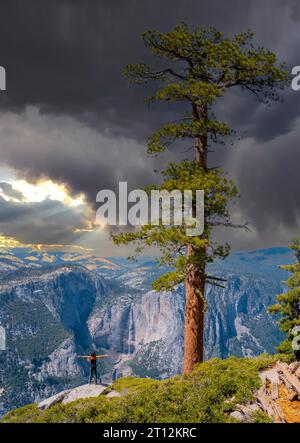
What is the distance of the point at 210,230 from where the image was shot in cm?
1930

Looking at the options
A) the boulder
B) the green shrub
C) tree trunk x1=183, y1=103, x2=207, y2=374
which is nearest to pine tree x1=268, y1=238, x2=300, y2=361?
tree trunk x1=183, y1=103, x2=207, y2=374

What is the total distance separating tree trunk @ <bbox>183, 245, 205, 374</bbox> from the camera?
1942 centimetres

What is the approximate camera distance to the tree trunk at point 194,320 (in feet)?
63.7

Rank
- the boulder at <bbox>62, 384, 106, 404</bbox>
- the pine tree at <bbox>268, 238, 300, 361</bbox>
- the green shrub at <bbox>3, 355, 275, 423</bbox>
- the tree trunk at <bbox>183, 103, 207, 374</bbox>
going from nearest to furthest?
the green shrub at <bbox>3, 355, 275, 423</bbox> → the tree trunk at <bbox>183, 103, 207, 374</bbox> → the boulder at <bbox>62, 384, 106, 404</bbox> → the pine tree at <bbox>268, 238, 300, 361</bbox>

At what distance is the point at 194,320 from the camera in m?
19.5

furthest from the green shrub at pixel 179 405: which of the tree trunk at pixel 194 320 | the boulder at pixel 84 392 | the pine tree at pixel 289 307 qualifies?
the pine tree at pixel 289 307

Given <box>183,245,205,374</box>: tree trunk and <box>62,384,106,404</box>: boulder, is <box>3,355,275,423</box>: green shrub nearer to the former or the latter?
<box>183,245,205,374</box>: tree trunk

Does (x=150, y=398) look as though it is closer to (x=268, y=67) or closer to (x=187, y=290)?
(x=187, y=290)

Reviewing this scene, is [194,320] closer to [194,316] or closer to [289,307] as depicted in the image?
[194,316]

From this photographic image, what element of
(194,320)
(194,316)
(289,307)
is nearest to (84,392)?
(194,320)

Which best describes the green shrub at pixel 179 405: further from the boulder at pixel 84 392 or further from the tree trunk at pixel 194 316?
the boulder at pixel 84 392

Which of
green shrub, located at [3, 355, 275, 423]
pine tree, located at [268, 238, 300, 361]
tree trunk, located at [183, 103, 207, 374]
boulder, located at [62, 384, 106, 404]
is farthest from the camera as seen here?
pine tree, located at [268, 238, 300, 361]

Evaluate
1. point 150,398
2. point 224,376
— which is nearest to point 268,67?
point 224,376
